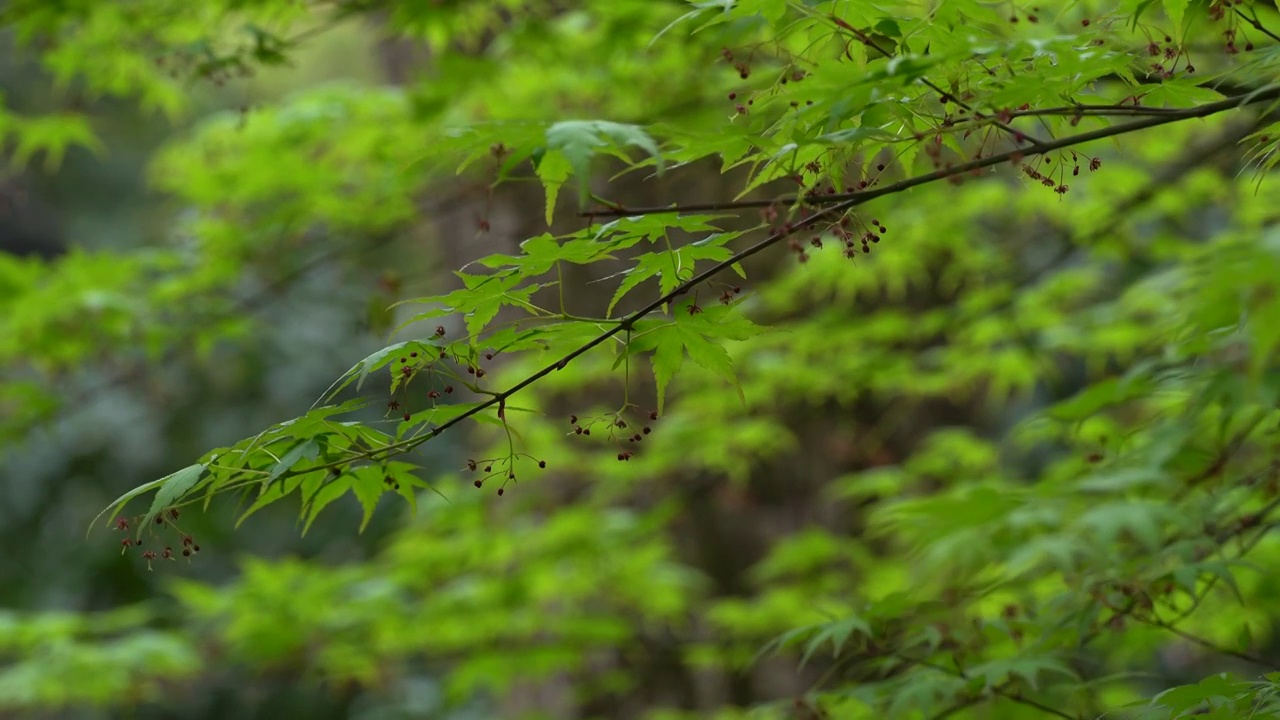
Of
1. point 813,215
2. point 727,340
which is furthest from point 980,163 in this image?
point 727,340

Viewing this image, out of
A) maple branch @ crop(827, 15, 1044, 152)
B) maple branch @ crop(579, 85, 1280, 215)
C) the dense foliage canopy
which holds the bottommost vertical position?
the dense foliage canopy

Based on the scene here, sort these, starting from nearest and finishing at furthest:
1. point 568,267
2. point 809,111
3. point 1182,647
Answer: point 809,111 < point 568,267 < point 1182,647

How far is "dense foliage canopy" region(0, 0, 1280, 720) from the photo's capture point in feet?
4.72

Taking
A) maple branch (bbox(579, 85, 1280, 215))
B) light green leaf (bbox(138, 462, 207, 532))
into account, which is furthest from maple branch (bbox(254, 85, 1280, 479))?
light green leaf (bbox(138, 462, 207, 532))

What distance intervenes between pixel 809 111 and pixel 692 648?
11.3 ft

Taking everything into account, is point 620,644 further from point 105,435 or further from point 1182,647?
point 105,435

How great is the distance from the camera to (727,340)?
129 inches

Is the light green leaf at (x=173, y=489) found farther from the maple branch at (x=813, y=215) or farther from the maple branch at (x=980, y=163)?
the maple branch at (x=980, y=163)

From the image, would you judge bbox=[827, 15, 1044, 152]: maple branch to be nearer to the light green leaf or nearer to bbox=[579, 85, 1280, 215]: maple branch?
bbox=[579, 85, 1280, 215]: maple branch

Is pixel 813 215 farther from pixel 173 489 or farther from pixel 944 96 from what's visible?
pixel 173 489

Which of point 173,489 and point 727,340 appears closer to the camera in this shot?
point 173,489

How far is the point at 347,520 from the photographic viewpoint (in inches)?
372

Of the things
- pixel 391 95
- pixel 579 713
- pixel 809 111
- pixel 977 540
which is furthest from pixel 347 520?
pixel 809 111

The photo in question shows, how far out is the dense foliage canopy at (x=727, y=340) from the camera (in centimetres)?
144
